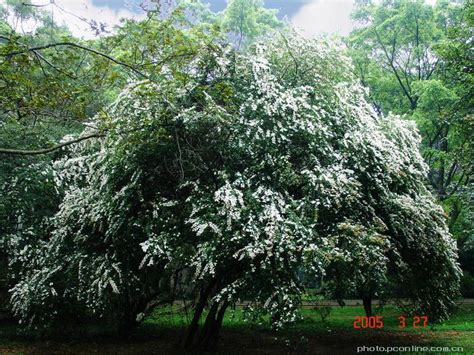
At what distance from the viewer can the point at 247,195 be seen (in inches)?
283

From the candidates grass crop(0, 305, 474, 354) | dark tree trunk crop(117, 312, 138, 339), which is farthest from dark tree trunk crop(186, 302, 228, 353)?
dark tree trunk crop(117, 312, 138, 339)

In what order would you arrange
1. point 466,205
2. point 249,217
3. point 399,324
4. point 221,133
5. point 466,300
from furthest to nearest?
point 466,300 → point 466,205 → point 399,324 → point 221,133 → point 249,217

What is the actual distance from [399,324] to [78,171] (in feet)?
33.5

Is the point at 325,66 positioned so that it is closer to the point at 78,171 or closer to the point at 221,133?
the point at 221,133

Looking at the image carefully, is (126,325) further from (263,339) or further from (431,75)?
(431,75)

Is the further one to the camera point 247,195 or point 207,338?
point 207,338

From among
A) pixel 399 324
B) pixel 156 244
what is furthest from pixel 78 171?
pixel 399 324

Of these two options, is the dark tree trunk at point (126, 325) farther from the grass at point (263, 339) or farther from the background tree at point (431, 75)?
the background tree at point (431, 75)

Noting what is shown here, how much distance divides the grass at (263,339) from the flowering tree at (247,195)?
4.03 ft

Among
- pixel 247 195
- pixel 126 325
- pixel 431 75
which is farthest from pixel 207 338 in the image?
pixel 431 75

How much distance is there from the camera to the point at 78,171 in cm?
968

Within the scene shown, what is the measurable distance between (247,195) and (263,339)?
5155 mm

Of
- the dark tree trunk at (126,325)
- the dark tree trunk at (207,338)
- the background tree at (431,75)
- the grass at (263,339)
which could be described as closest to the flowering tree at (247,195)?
the dark tree trunk at (207,338)

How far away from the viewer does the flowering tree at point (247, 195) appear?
6871mm
